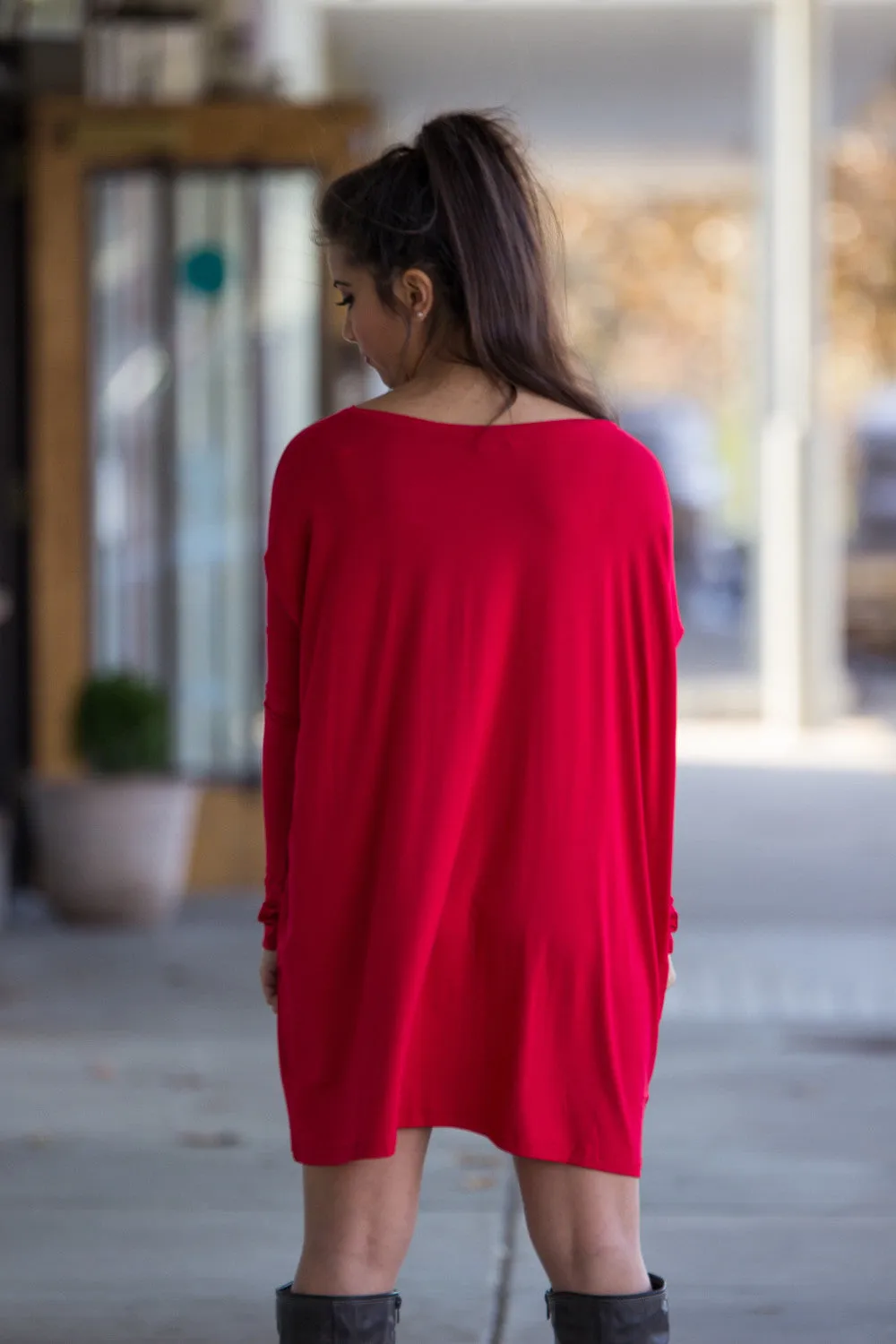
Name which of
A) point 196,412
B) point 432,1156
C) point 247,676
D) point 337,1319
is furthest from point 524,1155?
point 196,412

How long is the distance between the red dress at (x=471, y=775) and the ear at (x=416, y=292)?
0.43 ft

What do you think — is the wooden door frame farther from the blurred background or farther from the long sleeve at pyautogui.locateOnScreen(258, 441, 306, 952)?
the long sleeve at pyautogui.locateOnScreen(258, 441, 306, 952)

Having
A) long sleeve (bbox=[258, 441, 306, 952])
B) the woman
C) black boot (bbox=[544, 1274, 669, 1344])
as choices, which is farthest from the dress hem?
long sleeve (bbox=[258, 441, 306, 952])

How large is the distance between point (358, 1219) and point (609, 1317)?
0.91ft

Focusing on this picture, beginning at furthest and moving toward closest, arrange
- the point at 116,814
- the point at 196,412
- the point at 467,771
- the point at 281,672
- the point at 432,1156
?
the point at 196,412
the point at 116,814
the point at 432,1156
the point at 281,672
the point at 467,771

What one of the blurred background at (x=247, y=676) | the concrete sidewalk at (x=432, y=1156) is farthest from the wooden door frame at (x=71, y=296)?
the concrete sidewalk at (x=432, y=1156)

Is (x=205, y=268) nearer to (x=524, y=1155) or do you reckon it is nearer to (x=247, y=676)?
(x=247, y=676)

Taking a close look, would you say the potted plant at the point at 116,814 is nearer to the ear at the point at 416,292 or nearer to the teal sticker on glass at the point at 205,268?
the teal sticker on glass at the point at 205,268

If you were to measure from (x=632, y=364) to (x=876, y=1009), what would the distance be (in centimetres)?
3884

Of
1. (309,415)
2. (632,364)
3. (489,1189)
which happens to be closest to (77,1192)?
(489,1189)

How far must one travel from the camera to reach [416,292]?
2.31 m

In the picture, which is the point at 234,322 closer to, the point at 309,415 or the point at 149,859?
the point at 309,415

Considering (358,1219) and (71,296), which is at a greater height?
(71,296)

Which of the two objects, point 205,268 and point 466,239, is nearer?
point 466,239
